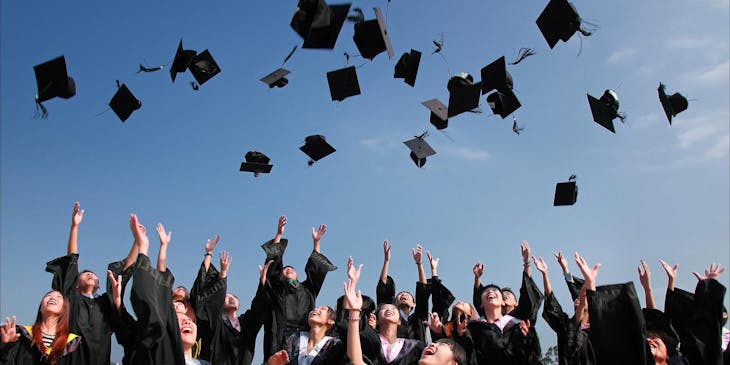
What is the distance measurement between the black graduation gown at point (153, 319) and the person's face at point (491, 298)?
7.54ft

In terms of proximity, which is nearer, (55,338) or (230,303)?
(55,338)

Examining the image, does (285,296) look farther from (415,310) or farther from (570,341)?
(570,341)

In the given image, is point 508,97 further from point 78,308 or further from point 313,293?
point 78,308

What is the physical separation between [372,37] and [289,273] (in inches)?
98.4

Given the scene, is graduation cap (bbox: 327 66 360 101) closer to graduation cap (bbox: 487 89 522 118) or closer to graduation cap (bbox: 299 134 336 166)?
graduation cap (bbox: 299 134 336 166)

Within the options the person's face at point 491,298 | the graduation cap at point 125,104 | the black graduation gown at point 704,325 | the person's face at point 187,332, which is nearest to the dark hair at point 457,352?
the person's face at point 491,298

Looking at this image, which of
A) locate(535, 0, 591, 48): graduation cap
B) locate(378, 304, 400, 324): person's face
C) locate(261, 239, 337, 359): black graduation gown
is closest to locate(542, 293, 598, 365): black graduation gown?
locate(378, 304, 400, 324): person's face

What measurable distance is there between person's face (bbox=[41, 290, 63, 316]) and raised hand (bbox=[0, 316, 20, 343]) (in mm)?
199

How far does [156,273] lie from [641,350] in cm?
301

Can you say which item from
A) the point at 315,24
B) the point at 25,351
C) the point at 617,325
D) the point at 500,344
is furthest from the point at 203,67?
the point at 617,325

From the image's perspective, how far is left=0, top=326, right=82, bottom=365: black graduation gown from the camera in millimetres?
4160

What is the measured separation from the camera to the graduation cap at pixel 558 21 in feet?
20.1

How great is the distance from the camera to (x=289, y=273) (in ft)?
20.0

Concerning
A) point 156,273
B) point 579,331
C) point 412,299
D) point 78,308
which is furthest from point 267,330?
point 579,331
